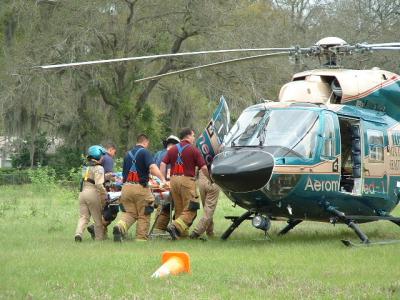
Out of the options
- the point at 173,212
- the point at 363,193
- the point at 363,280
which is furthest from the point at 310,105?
the point at 363,280

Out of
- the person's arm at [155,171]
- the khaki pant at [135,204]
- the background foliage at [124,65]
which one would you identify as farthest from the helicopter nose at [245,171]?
the background foliage at [124,65]

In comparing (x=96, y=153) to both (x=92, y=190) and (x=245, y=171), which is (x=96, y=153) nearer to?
(x=92, y=190)

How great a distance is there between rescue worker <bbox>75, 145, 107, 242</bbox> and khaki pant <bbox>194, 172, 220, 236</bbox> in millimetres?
1658

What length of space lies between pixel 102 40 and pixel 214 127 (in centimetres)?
2100

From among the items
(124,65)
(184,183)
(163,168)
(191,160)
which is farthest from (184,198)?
(124,65)

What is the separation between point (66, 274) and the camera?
9656 mm

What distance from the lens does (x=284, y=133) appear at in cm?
1287

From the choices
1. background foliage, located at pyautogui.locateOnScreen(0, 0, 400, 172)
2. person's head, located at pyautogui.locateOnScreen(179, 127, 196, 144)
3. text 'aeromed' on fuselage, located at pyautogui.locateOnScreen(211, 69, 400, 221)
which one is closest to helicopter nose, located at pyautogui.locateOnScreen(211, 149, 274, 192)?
text 'aeromed' on fuselage, located at pyautogui.locateOnScreen(211, 69, 400, 221)

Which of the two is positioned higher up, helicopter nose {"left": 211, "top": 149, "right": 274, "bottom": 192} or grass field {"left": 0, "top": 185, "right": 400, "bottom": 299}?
helicopter nose {"left": 211, "top": 149, "right": 274, "bottom": 192}

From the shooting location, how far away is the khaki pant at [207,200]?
13922 mm

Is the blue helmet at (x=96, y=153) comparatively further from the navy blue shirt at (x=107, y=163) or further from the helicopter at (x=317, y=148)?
the helicopter at (x=317, y=148)

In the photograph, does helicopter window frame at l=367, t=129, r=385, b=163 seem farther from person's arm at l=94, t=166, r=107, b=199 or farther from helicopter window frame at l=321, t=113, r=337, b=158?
person's arm at l=94, t=166, r=107, b=199

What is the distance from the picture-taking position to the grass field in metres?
8.52

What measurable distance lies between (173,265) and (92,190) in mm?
4542
